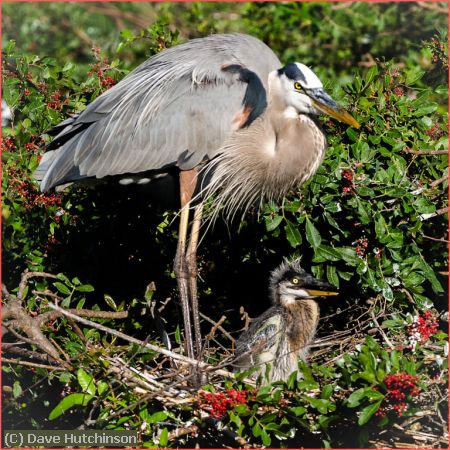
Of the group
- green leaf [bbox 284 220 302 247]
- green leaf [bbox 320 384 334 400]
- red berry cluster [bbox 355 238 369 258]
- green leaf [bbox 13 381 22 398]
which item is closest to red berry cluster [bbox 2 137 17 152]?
green leaf [bbox 13 381 22 398]

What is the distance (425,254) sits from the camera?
4895mm

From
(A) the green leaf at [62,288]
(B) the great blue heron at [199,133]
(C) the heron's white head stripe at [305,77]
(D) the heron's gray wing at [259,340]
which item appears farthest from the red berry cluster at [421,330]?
(A) the green leaf at [62,288]

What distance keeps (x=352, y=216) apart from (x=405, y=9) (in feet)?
9.46

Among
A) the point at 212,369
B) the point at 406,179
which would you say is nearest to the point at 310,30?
the point at 406,179

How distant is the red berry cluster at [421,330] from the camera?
4.33 m

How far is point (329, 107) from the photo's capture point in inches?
186

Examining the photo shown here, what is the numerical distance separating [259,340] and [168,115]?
131 centimetres

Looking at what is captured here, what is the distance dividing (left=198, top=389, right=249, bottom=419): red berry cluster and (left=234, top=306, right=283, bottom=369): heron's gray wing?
0.54m

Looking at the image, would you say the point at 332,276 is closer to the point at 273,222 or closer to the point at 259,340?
the point at 273,222

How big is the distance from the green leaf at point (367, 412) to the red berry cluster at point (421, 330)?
505 millimetres

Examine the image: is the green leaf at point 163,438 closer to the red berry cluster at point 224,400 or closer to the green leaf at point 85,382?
the red berry cluster at point 224,400

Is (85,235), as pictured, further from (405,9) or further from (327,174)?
(405,9)

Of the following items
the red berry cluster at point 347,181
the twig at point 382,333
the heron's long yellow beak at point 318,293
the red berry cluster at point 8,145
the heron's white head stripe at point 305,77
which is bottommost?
the twig at point 382,333

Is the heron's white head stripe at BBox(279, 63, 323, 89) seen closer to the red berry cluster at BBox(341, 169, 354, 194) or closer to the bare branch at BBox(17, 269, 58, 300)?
the red berry cluster at BBox(341, 169, 354, 194)
